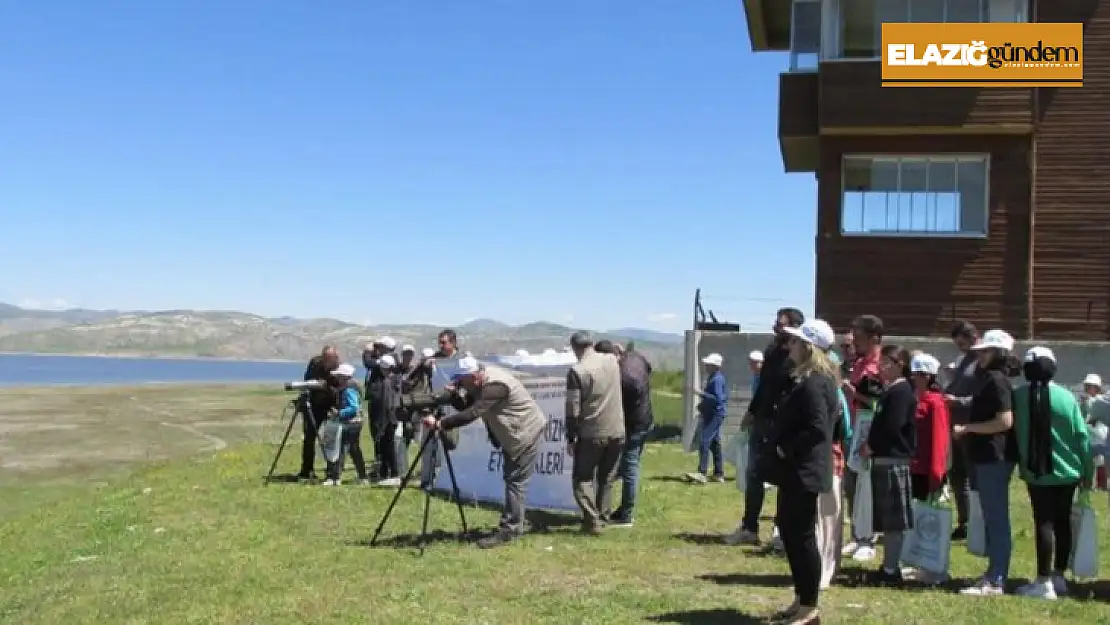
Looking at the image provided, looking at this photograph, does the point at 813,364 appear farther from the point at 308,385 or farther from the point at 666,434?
the point at 666,434

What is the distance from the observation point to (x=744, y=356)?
2167 centimetres

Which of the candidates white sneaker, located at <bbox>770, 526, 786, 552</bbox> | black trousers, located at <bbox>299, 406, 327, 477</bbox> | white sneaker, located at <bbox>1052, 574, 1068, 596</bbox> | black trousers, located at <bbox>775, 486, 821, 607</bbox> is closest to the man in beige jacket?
white sneaker, located at <bbox>770, 526, 786, 552</bbox>

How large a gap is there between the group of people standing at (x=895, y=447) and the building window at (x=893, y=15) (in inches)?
563

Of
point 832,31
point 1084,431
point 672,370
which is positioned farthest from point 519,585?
point 672,370

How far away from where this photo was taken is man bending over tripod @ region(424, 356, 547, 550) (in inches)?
416

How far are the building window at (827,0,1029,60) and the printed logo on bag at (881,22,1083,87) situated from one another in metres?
0.20

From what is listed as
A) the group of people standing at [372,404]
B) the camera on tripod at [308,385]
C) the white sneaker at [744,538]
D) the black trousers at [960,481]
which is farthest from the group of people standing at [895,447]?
the camera on tripod at [308,385]

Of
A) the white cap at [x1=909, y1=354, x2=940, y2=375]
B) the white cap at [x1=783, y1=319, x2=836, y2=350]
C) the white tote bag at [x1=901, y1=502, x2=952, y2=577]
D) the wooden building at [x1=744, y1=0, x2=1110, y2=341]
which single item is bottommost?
the white tote bag at [x1=901, y1=502, x2=952, y2=577]

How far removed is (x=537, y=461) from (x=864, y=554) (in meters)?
4.19

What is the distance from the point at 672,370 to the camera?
45344 mm

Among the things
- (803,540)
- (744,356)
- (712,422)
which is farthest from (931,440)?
(744,356)

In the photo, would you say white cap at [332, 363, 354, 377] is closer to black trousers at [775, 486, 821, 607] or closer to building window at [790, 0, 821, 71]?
black trousers at [775, 486, 821, 607]

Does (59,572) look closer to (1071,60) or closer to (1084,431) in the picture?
(1084,431)

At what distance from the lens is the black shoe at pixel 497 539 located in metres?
10.4
